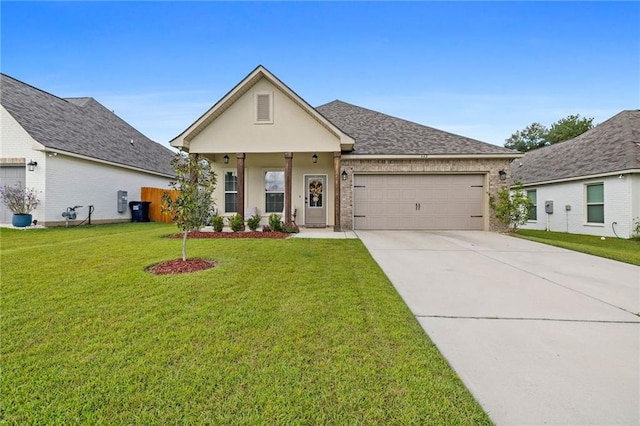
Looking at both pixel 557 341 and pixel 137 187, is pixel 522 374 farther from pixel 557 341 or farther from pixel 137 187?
pixel 137 187

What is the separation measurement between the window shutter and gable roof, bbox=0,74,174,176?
8.43m

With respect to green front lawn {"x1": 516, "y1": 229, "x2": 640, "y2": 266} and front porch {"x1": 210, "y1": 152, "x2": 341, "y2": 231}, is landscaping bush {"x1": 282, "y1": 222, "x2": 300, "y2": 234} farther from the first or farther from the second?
green front lawn {"x1": 516, "y1": 229, "x2": 640, "y2": 266}

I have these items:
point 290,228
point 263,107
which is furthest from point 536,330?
point 263,107

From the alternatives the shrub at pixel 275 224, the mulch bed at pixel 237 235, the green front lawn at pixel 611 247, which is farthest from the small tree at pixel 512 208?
the shrub at pixel 275 224

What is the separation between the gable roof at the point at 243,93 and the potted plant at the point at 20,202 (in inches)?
245

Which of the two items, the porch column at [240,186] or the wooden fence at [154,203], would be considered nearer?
the porch column at [240,186]

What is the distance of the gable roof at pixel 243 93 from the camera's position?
32.4ft

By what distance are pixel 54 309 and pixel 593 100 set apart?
28.9 metres

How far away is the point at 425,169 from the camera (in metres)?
10.9

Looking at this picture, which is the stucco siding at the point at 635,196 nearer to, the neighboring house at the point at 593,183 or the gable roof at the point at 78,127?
the neighboring house at the point at 593,183

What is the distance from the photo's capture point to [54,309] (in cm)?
306

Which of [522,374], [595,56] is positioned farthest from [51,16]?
[595,56]

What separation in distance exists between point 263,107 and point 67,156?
8978 mm

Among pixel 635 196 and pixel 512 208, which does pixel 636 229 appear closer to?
pixel 635 196
